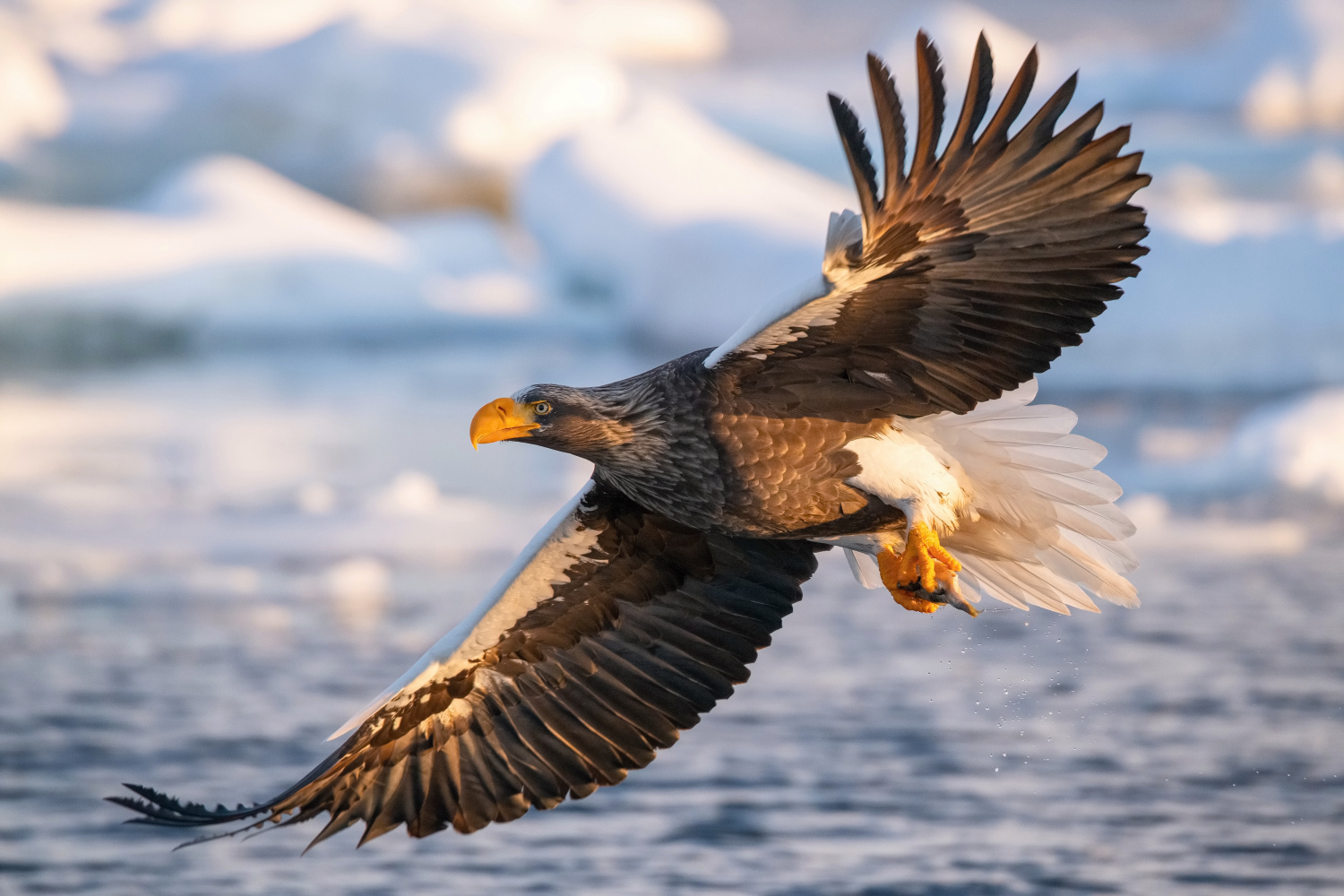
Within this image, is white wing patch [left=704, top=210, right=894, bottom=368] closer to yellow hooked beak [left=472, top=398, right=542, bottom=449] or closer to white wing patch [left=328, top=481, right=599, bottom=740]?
yellow hooked beak [left=472, top=398, right=542, bottom=449]

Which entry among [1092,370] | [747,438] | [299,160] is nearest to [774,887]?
[747,438]

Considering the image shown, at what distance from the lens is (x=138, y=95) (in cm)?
1662

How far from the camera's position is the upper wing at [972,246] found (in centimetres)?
311

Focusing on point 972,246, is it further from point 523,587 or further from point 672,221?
point 672,221

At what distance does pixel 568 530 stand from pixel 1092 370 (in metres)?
6.75

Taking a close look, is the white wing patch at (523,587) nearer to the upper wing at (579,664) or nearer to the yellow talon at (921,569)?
the upper wing at (579,664)

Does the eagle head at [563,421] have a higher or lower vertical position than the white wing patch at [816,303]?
lower

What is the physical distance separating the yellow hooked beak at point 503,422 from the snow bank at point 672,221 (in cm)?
679

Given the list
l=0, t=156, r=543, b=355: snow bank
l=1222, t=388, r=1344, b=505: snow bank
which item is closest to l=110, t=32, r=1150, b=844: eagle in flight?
l=1222, t=388, r=1344, b=505: snow bank

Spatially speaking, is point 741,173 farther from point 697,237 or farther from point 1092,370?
point 1092,370

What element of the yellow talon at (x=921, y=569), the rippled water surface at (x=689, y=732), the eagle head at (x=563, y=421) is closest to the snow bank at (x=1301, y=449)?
the rippled water surface at (x=689, y=732)

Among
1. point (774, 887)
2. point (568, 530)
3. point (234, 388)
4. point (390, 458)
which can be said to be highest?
point (234, 388)

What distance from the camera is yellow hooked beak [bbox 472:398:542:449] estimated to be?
3.68 m

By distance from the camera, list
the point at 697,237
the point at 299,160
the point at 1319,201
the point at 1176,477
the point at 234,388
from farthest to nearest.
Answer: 1. the point at 299,160
2. the point at 1319,201
3. the point at 234,388
4. the point at 697,237
5. the point at 1176,477
